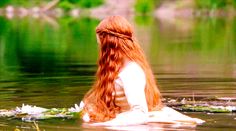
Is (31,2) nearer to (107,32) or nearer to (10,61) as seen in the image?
(10,61)

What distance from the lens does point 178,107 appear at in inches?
490

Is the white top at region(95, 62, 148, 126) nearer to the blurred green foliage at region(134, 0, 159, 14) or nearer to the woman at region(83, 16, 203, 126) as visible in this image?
the woman at region(83, 16, 203, 126)

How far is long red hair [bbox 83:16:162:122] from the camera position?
957 cm

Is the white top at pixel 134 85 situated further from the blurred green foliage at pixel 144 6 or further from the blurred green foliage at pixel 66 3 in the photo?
the blurred green foliage at pixel 66 3

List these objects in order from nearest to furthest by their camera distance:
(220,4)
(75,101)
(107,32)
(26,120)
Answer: (107,32), (26,120), (75,101), (220,4)

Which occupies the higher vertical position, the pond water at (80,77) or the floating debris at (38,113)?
the pond water at (80,77)

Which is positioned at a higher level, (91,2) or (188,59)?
(91,2)

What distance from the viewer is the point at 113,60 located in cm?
970

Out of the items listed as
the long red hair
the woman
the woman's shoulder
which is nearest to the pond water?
the woman

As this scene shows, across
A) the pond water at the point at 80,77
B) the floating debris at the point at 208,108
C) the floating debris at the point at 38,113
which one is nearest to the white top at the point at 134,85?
the pond water at the point at 80,77

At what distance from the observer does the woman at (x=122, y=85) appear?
31.1ft

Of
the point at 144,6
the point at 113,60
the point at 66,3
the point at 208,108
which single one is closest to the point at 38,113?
the point at 113,60

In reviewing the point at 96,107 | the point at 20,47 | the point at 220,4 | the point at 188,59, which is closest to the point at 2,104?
the point at 96,107

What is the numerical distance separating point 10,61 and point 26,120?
52.0 feet
